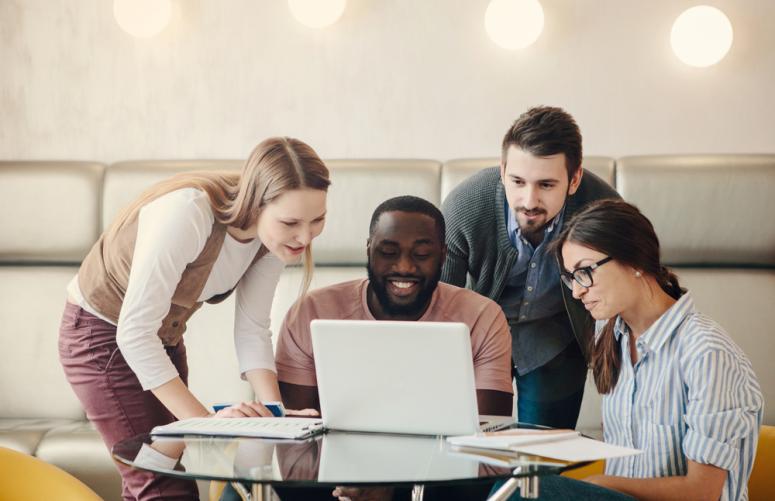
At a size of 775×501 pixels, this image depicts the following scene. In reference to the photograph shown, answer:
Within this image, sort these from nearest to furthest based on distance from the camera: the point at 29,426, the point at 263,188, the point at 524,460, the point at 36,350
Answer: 1. the point at 524,460
2. the point at 263,188
3. the point at 29,426
4. the point at 36,350

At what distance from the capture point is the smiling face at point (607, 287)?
176 centimetres

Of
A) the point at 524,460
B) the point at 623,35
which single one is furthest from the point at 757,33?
the point at 524,460

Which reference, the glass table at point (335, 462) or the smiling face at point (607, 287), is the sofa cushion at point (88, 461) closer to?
the glass table at point (335, 462)

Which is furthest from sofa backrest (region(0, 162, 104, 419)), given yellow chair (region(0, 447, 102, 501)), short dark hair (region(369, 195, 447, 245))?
short dark hair (region(369, 195, 447, 245))

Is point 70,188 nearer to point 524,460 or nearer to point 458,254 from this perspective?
point 458,254

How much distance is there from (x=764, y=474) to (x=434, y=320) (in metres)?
0.75

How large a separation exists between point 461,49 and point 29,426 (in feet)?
5.79

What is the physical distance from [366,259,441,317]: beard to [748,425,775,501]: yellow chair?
75cm

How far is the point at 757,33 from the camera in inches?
122

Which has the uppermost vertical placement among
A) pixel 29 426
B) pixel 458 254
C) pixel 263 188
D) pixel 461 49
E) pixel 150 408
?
pixel 461 49

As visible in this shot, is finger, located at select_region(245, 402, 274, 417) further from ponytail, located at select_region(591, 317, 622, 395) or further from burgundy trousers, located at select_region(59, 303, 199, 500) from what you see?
ponytail, located at select_region(591, 317, 622, 395)

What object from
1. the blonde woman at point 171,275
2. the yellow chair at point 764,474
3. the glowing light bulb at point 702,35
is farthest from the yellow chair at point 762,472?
the glowing light bulb at point 702,35

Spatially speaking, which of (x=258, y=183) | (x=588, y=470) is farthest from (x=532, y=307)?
(x=258, y=183)

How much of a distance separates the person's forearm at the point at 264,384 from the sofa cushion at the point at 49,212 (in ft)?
3.98
